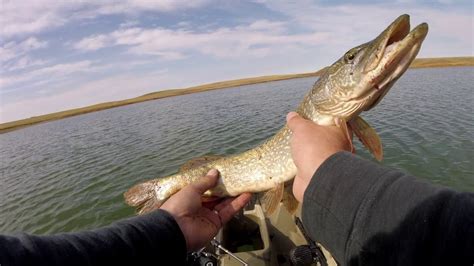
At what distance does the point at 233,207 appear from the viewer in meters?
3.35

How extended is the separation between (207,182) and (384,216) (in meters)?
2.36

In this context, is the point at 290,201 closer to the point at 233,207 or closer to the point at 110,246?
the point at 233,207

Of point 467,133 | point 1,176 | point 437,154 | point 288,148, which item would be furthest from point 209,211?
point 1,176

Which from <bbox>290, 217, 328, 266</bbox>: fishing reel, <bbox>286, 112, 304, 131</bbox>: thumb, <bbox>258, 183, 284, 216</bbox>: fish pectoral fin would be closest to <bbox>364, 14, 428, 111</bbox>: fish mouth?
<bbox>286, 112, 304, 131</bbox>: thumb

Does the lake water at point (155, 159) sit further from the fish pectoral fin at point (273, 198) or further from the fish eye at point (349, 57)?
the fish eye at point (349, 57)

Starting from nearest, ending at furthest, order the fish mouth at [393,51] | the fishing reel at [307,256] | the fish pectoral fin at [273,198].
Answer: the fish mouth at [393,51] → the fish pectoral fin at [273,198] → the fishing reel at [307,256]

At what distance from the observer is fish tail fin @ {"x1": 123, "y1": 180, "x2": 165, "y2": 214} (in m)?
3.92

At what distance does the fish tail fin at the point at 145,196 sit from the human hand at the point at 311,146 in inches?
80.2

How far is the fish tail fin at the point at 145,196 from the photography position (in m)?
3.92

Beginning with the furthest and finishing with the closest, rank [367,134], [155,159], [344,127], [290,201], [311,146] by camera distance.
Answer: [155,159] < [290,201] < [367,134] < [344,127] < [311,146]

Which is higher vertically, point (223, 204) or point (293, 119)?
point (293, 119)

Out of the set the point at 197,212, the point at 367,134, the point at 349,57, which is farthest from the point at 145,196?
the point at 349,57

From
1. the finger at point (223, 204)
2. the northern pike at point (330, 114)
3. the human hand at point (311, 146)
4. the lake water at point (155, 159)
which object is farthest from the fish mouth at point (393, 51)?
the lake water at point (155, 159)

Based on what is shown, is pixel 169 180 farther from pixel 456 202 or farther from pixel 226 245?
pixel 456 202
